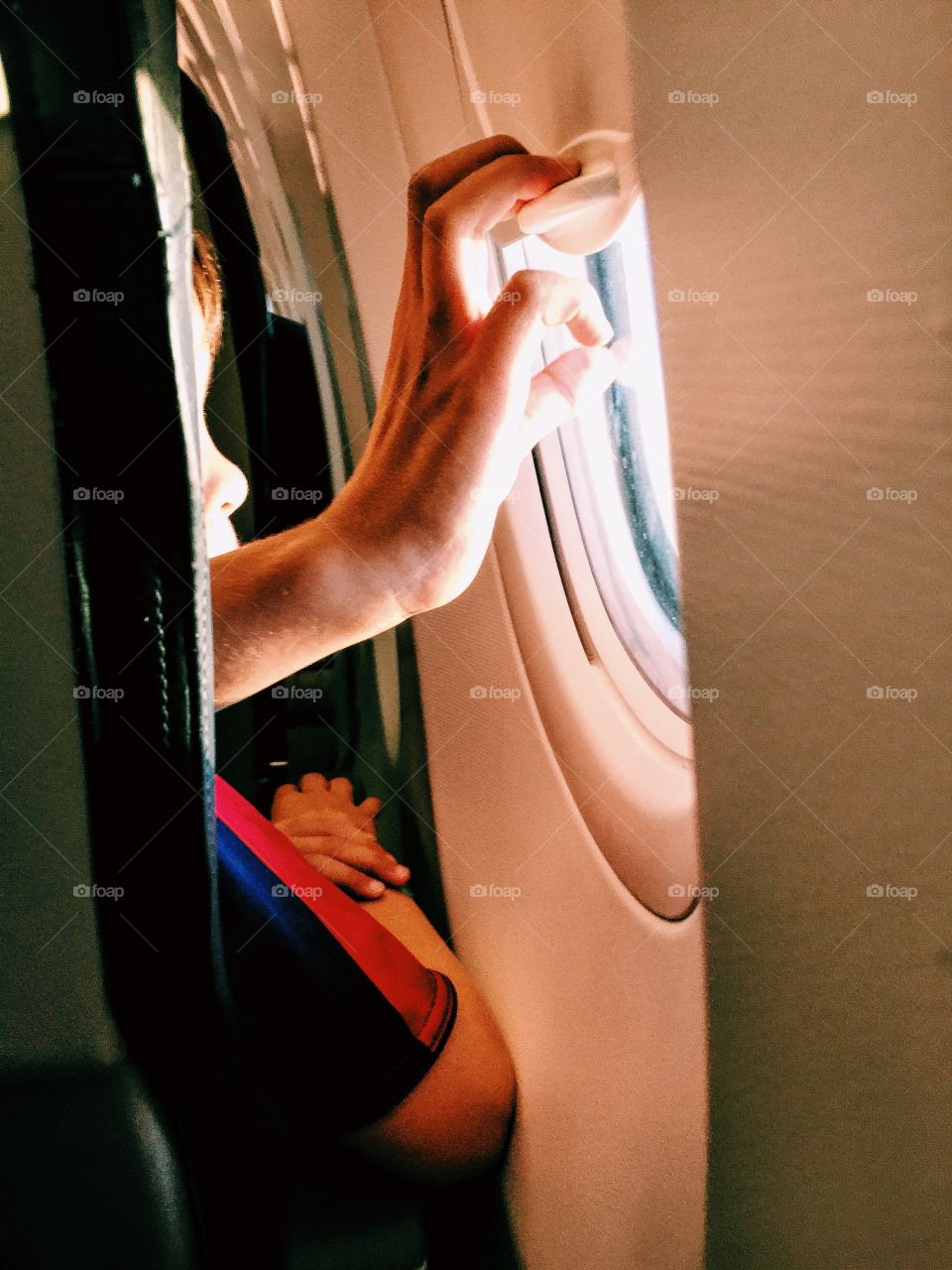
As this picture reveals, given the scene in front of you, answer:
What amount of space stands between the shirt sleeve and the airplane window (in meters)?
0.50

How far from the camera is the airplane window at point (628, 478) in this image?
84cm

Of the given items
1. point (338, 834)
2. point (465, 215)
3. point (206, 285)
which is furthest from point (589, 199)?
point (338, 834)

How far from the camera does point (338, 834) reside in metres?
1.41

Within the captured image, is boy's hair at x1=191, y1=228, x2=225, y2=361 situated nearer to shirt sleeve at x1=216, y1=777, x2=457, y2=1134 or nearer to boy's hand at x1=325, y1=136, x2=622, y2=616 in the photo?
boy's hand at x1=325, y1=136, x2=622, y2=616

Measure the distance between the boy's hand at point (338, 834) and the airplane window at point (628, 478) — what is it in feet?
2.11

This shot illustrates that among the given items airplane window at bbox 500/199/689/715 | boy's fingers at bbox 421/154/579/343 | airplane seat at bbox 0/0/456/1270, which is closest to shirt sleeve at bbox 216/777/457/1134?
airplane seat at bbox 0/0/456/1270

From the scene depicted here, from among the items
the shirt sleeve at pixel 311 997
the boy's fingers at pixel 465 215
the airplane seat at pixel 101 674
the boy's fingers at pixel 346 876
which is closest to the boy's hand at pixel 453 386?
the boy's fingers at pixel 465 215

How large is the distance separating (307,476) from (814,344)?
1.16 m

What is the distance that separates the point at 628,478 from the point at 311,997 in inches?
27.7

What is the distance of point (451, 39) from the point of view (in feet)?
3.25

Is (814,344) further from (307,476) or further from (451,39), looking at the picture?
(307,476)

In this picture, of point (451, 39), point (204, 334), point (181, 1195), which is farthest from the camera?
point (204, 334)

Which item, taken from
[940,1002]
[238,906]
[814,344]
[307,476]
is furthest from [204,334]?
[940,1002]

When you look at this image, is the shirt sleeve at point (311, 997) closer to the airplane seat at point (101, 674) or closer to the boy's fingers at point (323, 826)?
the airplane seat at point (101, 674)
